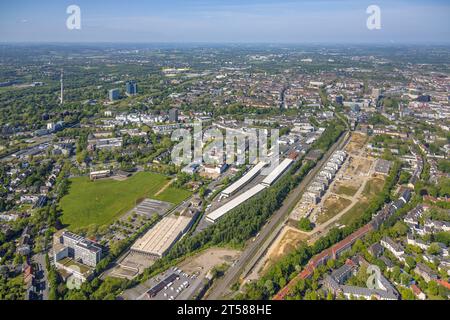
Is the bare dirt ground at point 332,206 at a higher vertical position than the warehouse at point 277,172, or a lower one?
lower

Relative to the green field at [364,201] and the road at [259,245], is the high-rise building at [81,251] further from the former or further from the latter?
the green field at [364,201]

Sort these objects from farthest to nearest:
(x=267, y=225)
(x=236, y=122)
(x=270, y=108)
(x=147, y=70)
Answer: (x=147, y=70), (x=270, y=108), (x=236, y=122), (x=267, y=225)

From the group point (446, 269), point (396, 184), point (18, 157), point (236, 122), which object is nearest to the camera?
point (446, 269)

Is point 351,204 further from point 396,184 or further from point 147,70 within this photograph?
point 147,70

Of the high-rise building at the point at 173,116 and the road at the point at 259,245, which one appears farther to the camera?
the high-rise building at the point at 173,116

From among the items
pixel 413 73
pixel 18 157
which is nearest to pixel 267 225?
pixel 18 157

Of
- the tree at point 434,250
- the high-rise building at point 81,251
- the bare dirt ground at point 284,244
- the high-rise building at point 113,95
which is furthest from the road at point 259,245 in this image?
the high-rise building at point 113,95

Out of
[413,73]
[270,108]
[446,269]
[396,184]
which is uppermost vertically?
[413,73]
